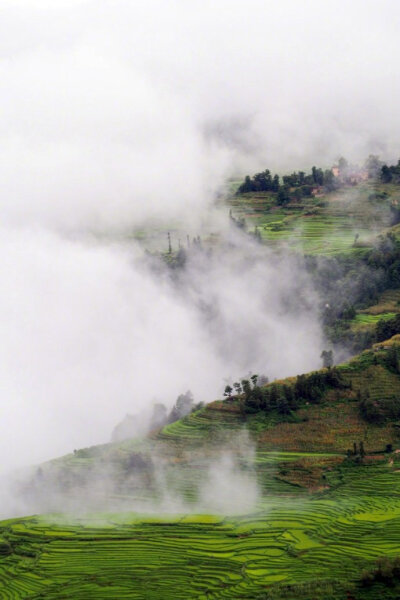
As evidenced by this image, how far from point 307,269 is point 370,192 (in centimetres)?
2119

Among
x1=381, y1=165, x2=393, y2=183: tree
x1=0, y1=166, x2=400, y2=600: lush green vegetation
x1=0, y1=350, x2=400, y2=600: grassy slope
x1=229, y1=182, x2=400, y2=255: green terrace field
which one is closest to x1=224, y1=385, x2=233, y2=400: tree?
x1=0, y1=166, x2=400, y2=600: lush green vegetation

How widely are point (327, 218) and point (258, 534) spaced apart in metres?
62.1

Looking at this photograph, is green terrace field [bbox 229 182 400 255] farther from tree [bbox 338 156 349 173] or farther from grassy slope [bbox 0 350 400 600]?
grassy slope [bbox 0 350 400 600]

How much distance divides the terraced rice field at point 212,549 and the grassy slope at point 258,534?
0.07 m

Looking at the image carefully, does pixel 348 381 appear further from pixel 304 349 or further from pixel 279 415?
pixel 304 349

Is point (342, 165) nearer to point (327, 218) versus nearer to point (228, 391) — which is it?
point (327, 218)

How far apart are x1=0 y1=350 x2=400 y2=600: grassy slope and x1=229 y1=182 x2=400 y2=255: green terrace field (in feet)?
112

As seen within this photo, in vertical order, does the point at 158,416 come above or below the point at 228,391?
below

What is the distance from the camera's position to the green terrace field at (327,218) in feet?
347

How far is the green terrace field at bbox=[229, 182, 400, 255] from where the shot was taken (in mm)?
105688

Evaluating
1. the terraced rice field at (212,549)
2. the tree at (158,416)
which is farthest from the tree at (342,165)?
the terraced rice field at (212,549)

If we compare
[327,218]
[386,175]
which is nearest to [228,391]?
[327,218]

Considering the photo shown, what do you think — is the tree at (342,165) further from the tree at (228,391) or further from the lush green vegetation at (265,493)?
the tree at (228,391)

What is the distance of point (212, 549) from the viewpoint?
57250mm
